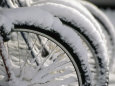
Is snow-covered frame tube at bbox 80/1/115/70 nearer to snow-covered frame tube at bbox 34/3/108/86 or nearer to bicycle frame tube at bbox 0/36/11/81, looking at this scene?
snow-covered frame tube at bbox 34/3/108/86

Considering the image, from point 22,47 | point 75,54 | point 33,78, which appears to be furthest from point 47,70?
point 22,47

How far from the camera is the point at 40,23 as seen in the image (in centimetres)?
175

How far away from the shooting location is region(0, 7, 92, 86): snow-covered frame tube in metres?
1.72

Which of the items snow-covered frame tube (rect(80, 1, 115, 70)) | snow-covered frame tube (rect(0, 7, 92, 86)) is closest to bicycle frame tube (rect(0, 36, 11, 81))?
snow-covered frame tube (rect(0, 7, 92, 86))

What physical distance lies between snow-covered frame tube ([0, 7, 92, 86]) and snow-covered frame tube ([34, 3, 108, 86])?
101 millimetres

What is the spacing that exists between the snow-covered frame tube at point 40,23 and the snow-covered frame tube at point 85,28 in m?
0.10

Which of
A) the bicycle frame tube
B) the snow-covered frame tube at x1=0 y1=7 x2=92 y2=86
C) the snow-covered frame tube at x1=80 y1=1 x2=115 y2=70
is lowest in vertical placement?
the bicycle frame tube

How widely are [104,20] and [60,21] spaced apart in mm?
1656

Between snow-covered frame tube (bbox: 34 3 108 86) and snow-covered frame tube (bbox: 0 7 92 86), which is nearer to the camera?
snow-covered frame tube (bbox: 0 7 92 86)

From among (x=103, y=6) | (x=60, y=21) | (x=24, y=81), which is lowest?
(x=24, y=81)

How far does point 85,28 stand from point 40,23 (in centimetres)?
38

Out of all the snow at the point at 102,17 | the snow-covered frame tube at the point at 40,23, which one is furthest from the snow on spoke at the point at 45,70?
the snow at the point at 102,17

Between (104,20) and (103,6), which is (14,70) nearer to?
(104,20)

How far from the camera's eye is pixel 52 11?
188cm
